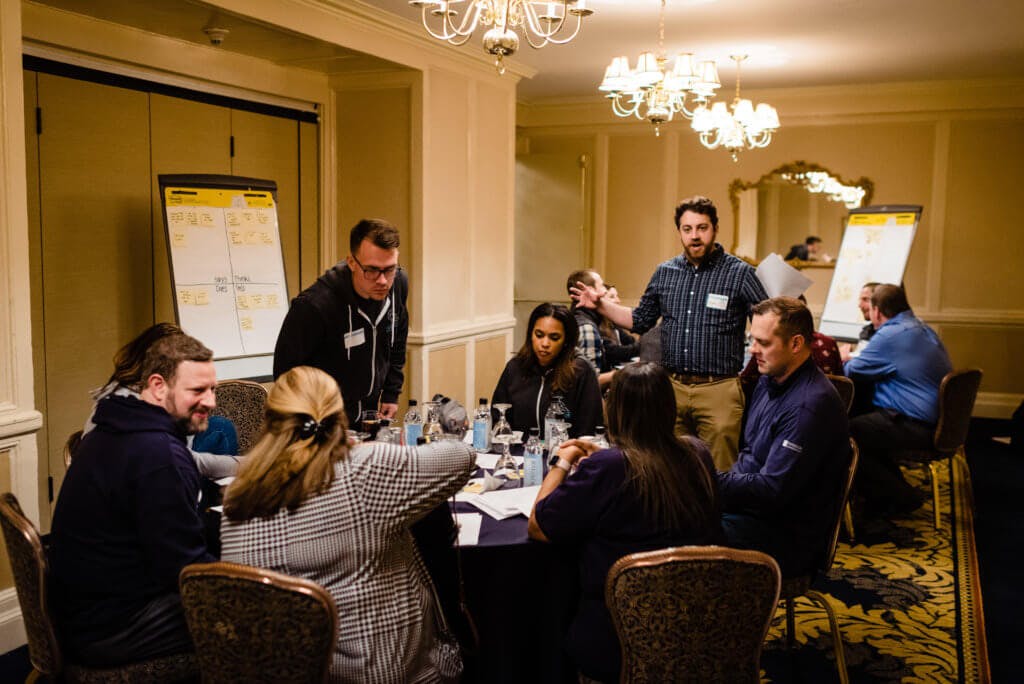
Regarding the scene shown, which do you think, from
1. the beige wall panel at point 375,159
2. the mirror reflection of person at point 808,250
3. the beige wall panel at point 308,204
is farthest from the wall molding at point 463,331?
the mirror reflection of person at point 808,250

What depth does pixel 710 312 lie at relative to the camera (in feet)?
14.5

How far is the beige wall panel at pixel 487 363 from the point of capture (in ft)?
22.6

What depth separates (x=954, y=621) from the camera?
382 centimetres

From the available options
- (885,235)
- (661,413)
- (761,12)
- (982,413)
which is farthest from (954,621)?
(982,413)

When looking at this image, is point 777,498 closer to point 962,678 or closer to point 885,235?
point 962,678

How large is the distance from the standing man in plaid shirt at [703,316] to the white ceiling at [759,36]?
150cm

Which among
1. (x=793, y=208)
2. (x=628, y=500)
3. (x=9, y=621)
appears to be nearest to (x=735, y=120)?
(x=793, y=208)

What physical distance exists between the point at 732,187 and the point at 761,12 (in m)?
3.61

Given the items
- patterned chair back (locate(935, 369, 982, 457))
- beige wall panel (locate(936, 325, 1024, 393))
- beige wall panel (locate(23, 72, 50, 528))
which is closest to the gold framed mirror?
beige wall panel (locate(936, 325, 1024, 393))

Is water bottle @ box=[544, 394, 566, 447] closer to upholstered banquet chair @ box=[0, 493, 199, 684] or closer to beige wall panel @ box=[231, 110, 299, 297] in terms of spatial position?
upholstered banquet chair @ box=[0, 493, 199, 684]

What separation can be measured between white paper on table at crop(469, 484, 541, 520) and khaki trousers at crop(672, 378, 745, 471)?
1.43 meters

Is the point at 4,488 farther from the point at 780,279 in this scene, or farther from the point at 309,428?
the point at 780,279

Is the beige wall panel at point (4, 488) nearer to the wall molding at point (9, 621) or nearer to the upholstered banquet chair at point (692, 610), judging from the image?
the wall molding at point (9, 621)

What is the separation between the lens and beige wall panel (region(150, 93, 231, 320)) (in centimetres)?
500
